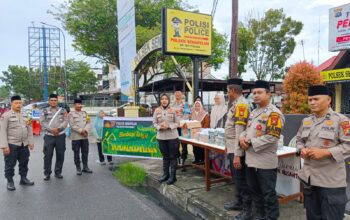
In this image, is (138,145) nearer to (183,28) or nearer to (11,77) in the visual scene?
(183,28)

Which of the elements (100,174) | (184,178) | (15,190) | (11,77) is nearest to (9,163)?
(15,190)

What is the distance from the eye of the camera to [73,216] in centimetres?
410

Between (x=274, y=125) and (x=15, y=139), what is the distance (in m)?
4.95

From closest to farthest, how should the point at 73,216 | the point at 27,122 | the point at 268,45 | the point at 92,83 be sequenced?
the point at 73,216, the point at 27,122, the point at 268,45, the point at 92,83

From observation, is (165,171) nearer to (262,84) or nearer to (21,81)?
(262,84)

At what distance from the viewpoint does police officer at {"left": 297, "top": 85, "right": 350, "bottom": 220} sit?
2496mm

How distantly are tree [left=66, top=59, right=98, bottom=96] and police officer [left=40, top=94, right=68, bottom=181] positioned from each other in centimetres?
3884

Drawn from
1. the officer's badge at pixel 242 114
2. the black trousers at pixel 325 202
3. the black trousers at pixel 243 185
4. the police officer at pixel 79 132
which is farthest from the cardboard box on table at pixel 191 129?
the black trousers at pixel 325 202

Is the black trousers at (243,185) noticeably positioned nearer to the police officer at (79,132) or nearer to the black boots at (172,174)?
the black boots at (172,174)

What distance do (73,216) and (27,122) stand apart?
2.65m

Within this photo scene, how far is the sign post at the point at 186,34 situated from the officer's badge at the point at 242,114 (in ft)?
16.7

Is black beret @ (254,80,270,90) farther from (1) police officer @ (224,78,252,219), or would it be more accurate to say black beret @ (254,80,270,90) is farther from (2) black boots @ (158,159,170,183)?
(2) black boots @ (158,159,170,183)

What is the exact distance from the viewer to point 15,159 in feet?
18.2

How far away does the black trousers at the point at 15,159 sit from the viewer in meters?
5.41
